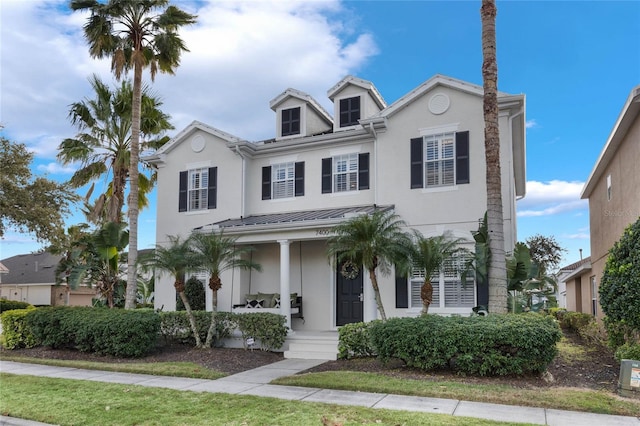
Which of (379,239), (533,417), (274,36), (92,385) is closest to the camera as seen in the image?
(533,417)

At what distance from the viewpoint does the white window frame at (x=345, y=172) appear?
53.2 feet

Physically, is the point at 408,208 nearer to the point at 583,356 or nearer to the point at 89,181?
the point at 583,356

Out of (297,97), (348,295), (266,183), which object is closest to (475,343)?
(348,295)

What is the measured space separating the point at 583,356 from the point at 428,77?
8.38 m

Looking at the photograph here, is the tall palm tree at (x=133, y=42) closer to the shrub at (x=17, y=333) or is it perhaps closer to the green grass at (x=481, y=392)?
the shrub at (x=17, y=333)

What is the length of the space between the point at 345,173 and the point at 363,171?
645 millimetres

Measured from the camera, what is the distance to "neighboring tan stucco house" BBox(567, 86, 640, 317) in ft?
42.0

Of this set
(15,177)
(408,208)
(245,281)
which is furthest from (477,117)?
(15,177)

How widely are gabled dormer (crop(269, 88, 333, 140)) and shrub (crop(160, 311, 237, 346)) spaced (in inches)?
273

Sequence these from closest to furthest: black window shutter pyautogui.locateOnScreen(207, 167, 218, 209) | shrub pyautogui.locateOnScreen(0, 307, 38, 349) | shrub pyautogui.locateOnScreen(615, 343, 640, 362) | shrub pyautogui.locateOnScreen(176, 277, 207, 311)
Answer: shrub pyautogui.locateOnScreen(615, 343, 640, 362)
shrub pyautogui.locateOnScreen(0, 307, 38, 349)
shrub pyautogui.locateOnScreen(176, 277, 207, 311)
black window shutter pyautogui.locateOnScreen(207, 167, 218, 209)

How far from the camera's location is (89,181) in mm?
20406

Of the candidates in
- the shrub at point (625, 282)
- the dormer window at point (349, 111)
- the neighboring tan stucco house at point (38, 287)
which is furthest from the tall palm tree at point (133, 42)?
the neighboring tan stucco house at point (38, 287)

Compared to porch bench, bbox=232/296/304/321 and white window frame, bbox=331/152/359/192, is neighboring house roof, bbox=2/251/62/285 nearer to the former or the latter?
porch bench, bbox=232/296/304/321

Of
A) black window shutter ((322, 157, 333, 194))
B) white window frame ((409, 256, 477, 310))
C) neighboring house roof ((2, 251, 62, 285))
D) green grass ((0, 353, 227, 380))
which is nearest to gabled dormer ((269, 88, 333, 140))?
black window shutter ((322, 157, 333, 194))
